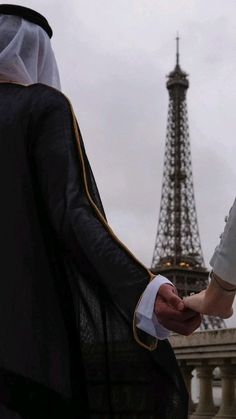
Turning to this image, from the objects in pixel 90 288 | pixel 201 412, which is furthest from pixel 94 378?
pixel 201 412

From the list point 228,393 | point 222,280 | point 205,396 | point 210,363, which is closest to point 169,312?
point 222,280

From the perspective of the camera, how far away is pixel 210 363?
659 inches

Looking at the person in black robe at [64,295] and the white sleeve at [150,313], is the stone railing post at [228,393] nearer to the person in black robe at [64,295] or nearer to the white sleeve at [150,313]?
the person in black robe at [64,295]

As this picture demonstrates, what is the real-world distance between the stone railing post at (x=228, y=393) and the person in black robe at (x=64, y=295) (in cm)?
1384

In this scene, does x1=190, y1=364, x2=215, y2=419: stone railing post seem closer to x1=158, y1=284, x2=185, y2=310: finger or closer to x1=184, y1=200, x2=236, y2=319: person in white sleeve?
x1=158, y1=284, x2=185, y2=310: finger

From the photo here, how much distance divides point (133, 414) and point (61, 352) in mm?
285

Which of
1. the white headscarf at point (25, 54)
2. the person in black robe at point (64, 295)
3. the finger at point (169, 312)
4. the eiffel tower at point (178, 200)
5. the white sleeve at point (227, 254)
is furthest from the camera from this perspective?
the eiffel tower at point (178, 200)

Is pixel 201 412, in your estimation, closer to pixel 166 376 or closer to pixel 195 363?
pixel 195 363

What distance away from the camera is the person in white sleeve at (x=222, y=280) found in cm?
174

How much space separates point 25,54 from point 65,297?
0.92 metres

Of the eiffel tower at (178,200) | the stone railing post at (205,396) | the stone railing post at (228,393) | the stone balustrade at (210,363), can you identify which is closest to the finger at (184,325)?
the stone balustrade at (210,363)

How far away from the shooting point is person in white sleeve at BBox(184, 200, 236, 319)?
68.6 inches

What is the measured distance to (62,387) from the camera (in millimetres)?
2240

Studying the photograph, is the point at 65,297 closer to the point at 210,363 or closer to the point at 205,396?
the point at 210,363
